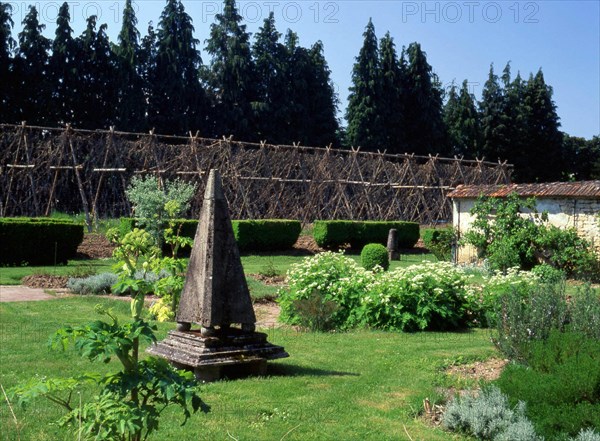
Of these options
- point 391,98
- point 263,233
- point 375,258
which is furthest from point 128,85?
point 375,258

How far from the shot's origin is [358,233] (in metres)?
26.5

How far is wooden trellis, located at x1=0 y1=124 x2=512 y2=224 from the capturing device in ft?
79.4

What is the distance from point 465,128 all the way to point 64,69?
28.8 m

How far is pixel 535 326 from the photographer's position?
709cm

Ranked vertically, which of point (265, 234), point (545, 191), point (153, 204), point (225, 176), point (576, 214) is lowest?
point (265, 234)

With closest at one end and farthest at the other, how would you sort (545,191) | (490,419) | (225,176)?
(490,419) < (545,191) < (225,176)

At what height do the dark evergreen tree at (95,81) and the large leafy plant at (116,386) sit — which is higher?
the dark evergreen tree at (95,81)

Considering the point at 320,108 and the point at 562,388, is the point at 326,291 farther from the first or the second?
the point at 320,108

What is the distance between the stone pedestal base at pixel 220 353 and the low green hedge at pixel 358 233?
18248mm

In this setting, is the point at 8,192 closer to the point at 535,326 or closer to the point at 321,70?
the point at 535,326

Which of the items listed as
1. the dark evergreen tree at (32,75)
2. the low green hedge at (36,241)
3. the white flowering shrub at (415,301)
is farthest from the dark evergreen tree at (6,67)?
the white flowering shrub at (415,301)

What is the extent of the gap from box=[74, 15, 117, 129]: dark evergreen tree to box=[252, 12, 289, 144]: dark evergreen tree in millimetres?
9046

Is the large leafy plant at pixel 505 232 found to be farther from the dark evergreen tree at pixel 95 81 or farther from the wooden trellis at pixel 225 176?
the dark evergreen tree at pixel 95 81

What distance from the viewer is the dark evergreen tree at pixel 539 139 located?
53.4m
